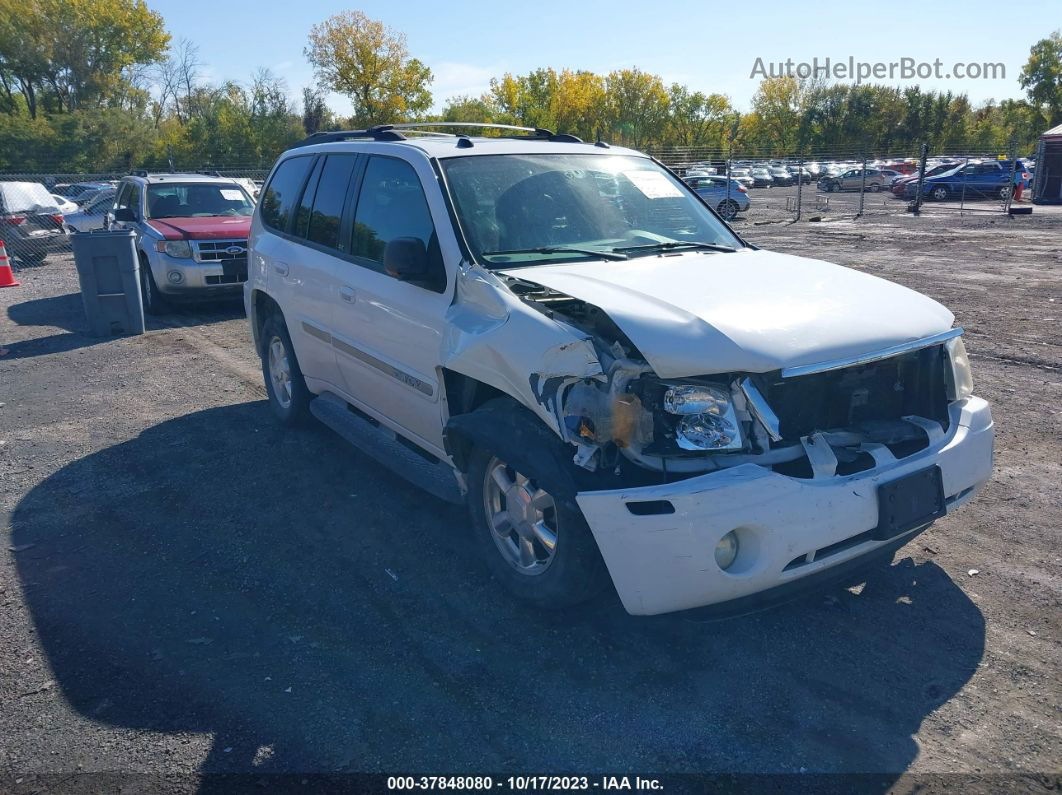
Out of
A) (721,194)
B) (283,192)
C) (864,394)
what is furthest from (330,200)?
(721,194)

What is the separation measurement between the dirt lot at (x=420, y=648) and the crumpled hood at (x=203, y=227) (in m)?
6.15

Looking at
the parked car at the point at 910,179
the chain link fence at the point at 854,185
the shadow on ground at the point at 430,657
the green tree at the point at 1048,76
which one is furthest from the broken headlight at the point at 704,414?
the green tree at the point at 1048,76

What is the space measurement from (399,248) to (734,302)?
164 cm

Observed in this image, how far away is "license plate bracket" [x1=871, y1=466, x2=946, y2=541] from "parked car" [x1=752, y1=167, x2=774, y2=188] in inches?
2115

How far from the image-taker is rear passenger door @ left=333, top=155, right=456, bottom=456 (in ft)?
13.8

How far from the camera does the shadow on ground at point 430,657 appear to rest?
2959mm

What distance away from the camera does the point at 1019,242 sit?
1942 centimetres

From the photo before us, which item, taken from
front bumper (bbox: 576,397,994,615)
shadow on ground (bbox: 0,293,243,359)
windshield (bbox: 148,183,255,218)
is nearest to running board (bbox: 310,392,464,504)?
front bumper (bbox: 576,397,994,615)

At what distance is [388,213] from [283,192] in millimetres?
1835

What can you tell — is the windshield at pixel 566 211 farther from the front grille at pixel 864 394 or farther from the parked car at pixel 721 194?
the parked car at pixel 721 194

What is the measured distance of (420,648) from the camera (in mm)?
3570

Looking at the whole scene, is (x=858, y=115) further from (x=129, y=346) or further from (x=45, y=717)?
(x=45, y=717)

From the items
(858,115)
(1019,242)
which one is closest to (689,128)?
(858,115)

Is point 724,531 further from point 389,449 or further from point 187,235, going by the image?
point 187,235
